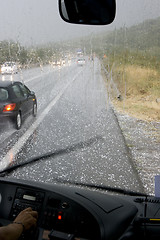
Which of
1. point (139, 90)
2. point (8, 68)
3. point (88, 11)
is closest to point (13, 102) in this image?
point (88, 11)

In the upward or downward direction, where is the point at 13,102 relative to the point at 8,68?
upward

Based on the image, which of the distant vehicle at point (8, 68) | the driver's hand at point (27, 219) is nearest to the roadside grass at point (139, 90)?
the driver's hand at point (27, 219)

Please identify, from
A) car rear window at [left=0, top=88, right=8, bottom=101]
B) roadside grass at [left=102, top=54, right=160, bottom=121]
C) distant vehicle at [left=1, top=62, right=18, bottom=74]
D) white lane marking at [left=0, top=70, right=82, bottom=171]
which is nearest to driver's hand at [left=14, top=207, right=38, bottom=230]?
white lane marking at [left=0, top=70, right=82, bottom=171]

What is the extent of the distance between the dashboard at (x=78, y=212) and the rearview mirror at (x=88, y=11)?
4.08ft

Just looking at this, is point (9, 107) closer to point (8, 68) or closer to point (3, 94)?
point (3, 94)

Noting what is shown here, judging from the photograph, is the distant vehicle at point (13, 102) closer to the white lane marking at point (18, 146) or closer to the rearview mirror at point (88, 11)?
the white lane marking at point (18, 146)

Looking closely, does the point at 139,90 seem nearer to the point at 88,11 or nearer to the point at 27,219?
the point at 88,11

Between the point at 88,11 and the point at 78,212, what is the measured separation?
1.36 m

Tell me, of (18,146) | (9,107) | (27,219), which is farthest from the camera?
(9,107)

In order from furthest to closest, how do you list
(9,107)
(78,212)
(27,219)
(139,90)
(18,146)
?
(139,90) < (9,107) < (18,146) < (78,212) < (27,219)

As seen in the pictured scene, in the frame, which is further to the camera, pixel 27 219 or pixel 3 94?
pixel 3 94

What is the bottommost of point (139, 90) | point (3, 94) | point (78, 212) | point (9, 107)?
point (139, 90)

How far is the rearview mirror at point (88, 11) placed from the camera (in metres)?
2.21

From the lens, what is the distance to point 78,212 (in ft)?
7.55
